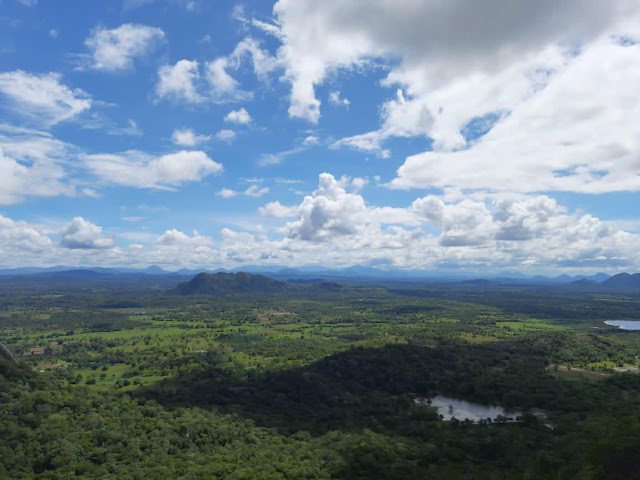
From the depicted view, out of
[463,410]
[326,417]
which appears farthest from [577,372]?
[326,417]

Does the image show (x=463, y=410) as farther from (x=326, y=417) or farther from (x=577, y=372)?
(x=577, y=372)

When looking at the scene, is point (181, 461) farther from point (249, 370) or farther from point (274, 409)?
point (249, 370)

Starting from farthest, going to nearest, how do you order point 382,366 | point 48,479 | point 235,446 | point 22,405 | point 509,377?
point 382,366, point 509,377, point 235,446, point 22,405, point 48,479

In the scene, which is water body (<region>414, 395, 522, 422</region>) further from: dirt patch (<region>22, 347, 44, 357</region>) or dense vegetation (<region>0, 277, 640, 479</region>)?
dirt patch (<region>22, 347, 44, 357</region>)

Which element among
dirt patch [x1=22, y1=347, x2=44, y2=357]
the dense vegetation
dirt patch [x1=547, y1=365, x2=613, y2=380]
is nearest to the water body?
the dense vegetation

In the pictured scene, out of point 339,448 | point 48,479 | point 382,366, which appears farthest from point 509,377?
point 48,479

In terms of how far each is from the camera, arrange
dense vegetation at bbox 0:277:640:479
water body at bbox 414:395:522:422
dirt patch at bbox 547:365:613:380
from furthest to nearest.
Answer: dirt patch at bbox 547:365:613:380 < water body at bbox 414:395:522:422 < dense vegetation at bbox 0:277:640:479

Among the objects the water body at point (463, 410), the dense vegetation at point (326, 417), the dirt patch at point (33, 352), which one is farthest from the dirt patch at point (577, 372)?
the dirt patch at point (33, 352)

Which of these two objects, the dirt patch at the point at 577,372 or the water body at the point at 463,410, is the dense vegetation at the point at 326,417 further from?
the water body at the point at 463,410
